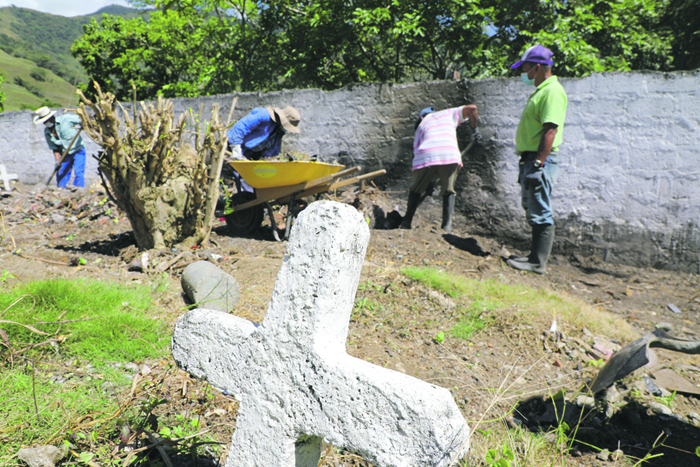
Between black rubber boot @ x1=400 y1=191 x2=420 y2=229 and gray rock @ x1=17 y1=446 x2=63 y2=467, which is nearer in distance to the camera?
gray rock @ x1=17 y1=446 x2=63 y2=467

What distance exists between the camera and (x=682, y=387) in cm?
259

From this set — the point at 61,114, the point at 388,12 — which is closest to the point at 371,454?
the point at 388,12

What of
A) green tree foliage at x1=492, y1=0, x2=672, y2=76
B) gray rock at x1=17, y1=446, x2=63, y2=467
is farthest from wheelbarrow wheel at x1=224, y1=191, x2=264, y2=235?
green tree foliage at x1=492, y1=0, x2=672, y2=76

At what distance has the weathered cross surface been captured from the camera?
3.22 feet

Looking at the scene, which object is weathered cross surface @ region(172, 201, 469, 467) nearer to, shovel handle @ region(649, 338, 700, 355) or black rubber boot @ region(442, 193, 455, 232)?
shovel handle @ region(649, 338, 700, 355)

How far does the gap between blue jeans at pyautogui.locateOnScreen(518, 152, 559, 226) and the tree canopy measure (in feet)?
17.1

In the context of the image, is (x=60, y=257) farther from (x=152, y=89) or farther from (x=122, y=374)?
(x=152, y=89)

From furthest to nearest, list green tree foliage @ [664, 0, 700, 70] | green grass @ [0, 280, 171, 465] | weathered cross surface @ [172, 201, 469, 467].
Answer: green tree foliage @ [664, 0, 700, 70], green grass @ [0, 280, 171, 465], weathered cross surface @ [172, 201, 469, 467]

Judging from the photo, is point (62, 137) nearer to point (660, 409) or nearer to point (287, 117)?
point (287, 117)

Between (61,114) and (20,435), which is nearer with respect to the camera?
(20,435)

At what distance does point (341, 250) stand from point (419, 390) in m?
0.38

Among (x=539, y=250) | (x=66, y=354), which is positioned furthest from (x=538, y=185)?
(x=66, y=354)

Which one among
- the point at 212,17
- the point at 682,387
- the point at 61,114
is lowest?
the point at 682,387

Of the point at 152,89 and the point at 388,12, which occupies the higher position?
the point at 388,12
